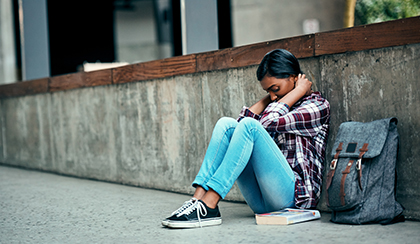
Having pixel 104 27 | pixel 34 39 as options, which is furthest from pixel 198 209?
pixel 104 27

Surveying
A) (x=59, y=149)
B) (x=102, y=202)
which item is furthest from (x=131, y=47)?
(x=102, y=202)

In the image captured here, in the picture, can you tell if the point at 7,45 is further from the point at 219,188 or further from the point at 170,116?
the point at 219,188

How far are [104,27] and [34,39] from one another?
5.77m

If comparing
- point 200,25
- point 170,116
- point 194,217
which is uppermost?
point 200,25

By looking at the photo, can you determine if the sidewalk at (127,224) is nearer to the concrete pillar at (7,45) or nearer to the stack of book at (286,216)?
the stack of book at (286,216)

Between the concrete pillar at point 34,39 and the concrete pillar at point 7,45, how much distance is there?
17.9 feet

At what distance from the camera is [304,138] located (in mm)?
3352

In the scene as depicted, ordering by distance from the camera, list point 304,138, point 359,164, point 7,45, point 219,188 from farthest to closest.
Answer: point 7,45, point 304,138, point 219,188, point 359,164

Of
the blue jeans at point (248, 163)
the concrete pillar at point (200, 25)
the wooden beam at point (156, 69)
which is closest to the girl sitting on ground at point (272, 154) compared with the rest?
the blue jeans at point (248, 163)

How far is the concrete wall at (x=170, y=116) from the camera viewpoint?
3.26 m

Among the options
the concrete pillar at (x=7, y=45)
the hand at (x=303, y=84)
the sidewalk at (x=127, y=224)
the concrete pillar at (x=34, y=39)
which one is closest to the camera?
the sidewalk at (x=127, y=224)

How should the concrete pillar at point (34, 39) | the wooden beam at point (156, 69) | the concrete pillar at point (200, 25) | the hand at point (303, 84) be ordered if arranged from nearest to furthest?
the hand at point (303, 84), the wooden beam at point (156, 69), the concrete pillar at point (200, 25), the concrete pillar at point (34, 39)

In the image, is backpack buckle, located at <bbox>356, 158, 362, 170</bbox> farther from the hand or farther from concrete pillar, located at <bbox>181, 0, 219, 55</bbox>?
concrete pillar, located at <bbox>181, 0, 219, 55</bbox>

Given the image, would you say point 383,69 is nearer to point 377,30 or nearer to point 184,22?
point 377,30
